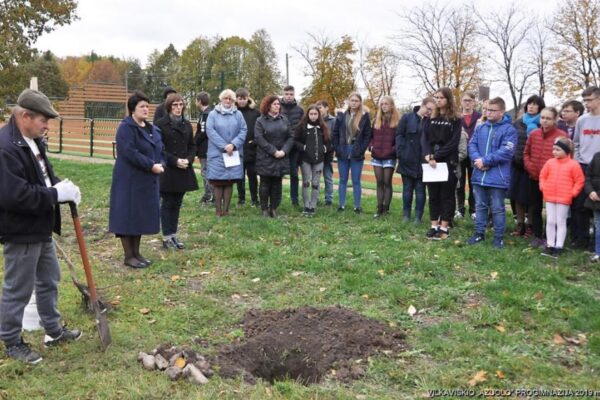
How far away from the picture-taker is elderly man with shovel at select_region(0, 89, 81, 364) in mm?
3719

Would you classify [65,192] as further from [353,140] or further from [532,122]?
[532,122]

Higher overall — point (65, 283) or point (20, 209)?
point (20, 209)

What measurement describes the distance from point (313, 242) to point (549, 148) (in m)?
3.38

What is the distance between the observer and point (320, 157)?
9242mm

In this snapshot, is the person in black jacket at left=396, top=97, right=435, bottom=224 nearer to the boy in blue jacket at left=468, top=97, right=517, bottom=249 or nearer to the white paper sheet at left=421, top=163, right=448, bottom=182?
the white paper sheet at left=421, top=163, right=448, bottom=182

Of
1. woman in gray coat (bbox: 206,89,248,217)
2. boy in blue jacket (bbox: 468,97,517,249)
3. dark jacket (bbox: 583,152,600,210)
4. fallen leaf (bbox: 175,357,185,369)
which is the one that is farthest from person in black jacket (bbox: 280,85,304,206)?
fallen leaf (bbox: 175,357,185,369)

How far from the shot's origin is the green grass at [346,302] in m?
3.72

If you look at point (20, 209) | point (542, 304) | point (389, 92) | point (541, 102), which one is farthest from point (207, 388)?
point (389, 92)

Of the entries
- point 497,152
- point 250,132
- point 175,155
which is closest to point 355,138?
point 250,132

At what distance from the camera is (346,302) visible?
5270 mm

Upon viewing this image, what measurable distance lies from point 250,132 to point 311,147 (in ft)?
3.80

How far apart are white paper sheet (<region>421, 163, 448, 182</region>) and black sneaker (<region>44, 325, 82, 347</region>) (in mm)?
4986

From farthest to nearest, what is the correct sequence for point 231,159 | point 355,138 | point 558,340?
1. point 355,138
2. point 231,159
3. point 558,340

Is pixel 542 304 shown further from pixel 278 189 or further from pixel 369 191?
pixel 369 191
